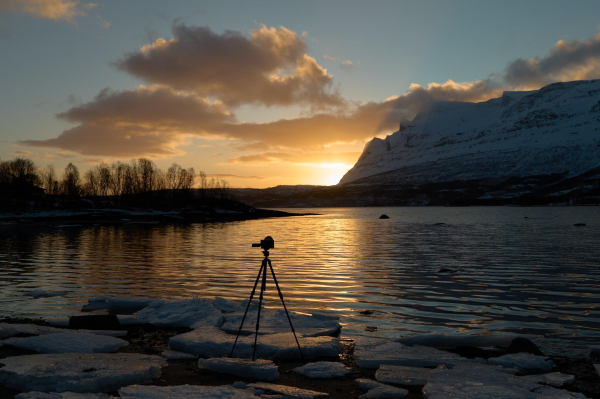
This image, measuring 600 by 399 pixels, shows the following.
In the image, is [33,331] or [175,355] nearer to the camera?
[175,355]

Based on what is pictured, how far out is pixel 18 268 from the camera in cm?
2766

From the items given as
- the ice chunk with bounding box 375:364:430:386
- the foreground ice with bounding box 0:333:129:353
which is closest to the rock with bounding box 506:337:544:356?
the ice chunk with bounding box 375:364:430:386

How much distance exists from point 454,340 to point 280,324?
4937mm

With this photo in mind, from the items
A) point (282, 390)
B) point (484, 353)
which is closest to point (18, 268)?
point (282, 390)

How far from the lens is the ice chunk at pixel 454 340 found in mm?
11648

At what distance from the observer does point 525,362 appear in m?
9.73

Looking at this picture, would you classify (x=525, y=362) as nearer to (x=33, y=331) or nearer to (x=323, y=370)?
(x=323, y=370)

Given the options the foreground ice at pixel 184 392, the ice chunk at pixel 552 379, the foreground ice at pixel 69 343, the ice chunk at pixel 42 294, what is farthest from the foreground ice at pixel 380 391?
the ice chunk at pixel 42 294

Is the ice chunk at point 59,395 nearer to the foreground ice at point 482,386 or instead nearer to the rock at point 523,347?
the foreground ice at point 482,386

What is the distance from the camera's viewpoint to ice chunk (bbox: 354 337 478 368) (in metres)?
9.84

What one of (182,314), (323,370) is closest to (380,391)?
(323,370)

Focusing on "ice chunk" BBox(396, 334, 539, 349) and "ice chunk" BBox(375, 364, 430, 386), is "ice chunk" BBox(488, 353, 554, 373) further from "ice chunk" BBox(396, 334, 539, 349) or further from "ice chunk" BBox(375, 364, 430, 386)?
"ice chunk" BBox(375, 364, 430, 386)

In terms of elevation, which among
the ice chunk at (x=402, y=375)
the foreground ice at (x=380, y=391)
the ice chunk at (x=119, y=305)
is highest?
the foreground ice at (x=380, y=391)

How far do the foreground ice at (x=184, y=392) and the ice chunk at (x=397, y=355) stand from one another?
3.33 metres
